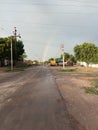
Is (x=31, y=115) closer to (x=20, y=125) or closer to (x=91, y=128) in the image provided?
(x=20, y=125)

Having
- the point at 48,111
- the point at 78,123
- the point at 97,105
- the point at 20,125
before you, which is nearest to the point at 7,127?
the point at 20,125

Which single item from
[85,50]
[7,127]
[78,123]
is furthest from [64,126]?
[85,50]

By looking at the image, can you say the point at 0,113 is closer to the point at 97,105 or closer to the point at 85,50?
the point at 97,105

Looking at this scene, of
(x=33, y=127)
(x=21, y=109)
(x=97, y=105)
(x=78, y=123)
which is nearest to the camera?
(x=33, y=127)

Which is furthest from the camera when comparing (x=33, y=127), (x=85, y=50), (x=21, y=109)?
(x=85, y=50)

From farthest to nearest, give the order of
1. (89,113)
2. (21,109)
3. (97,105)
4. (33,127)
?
1. (97,105)
2. (21,109)
3. (89,113)
4. (33,127)

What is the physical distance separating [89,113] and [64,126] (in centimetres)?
259

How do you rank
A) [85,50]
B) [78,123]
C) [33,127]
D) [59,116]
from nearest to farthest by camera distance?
1. [33,127]
2. [78,123]
3. [59,116]
4. [85,50]

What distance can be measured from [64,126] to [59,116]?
1635mm

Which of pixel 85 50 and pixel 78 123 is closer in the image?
pixel 78 123

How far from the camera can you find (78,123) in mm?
9453

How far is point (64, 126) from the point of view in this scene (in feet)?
29.1

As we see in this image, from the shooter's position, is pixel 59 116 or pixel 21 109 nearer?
pixel 59 116

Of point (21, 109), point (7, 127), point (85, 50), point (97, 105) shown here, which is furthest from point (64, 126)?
point (85, 50)
